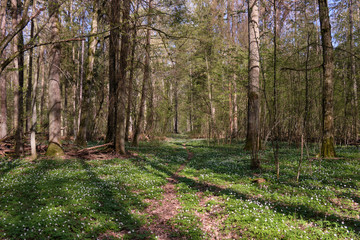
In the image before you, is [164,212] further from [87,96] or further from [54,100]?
[87,96]

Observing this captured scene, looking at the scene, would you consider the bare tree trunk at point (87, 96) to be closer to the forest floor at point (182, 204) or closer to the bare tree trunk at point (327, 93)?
the forest floor at point (182, 204)

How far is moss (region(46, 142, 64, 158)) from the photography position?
14245 mm

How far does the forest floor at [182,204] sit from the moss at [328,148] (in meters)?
1.00

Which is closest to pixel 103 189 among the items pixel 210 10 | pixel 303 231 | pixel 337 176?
pixel 303 231

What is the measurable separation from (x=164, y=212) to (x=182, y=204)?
71 centimetres

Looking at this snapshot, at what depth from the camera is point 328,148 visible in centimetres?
1212

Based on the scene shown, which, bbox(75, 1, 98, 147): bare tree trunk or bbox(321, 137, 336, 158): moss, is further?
bbox(75, 1, 98, 147): bare tree trunk

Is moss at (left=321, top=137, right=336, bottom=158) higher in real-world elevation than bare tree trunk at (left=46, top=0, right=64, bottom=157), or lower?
lower

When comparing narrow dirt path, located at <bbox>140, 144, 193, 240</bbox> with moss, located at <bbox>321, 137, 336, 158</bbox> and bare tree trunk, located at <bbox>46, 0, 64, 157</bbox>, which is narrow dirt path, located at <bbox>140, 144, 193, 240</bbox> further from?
bare tree trunk, located at <bbox>46, 0, 64, 157</bbox>

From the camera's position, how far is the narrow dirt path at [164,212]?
5580 millimetres

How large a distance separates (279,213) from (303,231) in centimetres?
96

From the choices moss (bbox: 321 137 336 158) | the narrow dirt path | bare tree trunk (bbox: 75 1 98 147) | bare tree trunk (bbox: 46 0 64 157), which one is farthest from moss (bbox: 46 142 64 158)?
moss (bbox: 321 137 336 158)

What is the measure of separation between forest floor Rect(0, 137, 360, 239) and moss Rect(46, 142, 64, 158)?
3062mm

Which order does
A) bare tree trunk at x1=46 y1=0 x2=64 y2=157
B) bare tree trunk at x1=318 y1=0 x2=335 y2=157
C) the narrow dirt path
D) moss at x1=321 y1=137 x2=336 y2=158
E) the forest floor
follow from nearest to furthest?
the forest floor
the narrow dirt path
bare tree trunk at x1=318 y1=0 x2=335 y2=157
moss at x1=321 y1=137 x2=336 y2=158
bare tree trunk at x1=46 y1=0 x2=64 y2=157
